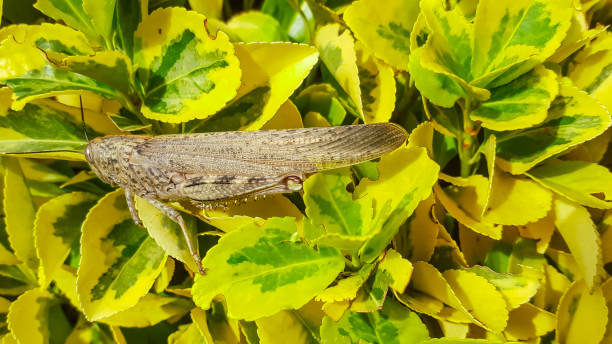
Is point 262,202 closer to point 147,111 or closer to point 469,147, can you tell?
point 147,111

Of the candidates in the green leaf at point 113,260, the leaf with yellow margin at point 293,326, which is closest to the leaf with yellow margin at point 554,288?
the leaf with yellow margin at point 293,326

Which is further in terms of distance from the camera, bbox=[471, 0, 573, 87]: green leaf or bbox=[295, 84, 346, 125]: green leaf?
bbox=[295, 84, 346, 125]: green leaf

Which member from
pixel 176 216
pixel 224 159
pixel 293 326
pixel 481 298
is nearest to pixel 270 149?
pixel 224 159

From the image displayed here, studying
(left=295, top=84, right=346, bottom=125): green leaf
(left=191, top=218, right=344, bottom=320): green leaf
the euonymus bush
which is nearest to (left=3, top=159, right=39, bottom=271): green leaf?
the euonymus bush

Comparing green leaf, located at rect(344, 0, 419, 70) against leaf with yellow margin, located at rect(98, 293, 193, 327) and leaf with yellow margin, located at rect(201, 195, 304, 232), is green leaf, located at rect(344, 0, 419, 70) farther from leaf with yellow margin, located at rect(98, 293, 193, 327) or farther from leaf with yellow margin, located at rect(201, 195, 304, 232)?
leaf with yellow margin, located at rect(98, 293, 193, 327)

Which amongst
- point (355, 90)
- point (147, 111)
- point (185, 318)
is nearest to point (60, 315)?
point (185, 318)

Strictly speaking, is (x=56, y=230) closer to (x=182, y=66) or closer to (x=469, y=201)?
(x=182, y=66)
